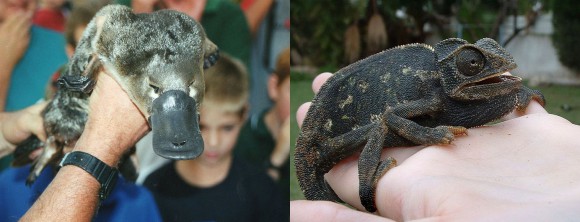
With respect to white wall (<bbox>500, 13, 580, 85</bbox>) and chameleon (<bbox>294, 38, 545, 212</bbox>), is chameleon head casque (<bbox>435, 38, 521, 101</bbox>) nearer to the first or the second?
chameleon (<bbox>294, 38, 545, 212</bbox>)

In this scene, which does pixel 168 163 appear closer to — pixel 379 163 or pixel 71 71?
pixel 71 71

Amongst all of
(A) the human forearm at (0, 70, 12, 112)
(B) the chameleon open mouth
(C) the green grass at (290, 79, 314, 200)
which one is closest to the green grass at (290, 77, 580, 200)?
(C) the green grass at (290, 79, 314, 200)

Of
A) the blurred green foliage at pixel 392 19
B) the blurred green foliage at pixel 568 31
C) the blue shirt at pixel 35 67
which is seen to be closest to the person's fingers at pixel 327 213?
the blue shirt at pixel 35 67

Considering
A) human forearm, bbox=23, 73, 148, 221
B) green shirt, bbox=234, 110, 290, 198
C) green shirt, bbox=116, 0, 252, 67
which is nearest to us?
human forearm, bbox=23, 73, 148, 221

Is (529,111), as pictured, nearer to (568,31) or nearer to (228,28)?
(228,28)

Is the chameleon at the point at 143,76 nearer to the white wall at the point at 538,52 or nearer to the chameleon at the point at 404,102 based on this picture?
the chameleon at the point at 404,102
